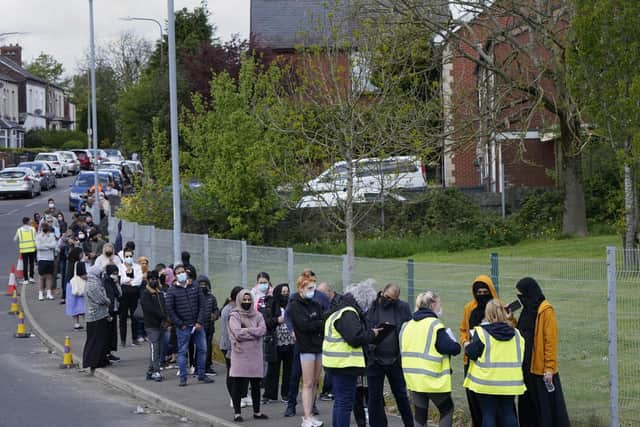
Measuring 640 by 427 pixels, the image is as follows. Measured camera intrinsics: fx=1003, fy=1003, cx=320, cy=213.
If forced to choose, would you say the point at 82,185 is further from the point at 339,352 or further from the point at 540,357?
the point at 540,357

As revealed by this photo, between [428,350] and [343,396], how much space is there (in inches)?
56.1

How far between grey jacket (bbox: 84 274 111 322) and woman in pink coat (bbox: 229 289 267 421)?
14.9ft

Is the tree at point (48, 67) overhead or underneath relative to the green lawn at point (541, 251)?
overhead

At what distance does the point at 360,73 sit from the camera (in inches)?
834

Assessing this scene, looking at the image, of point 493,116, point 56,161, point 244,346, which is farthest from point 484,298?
point 56,161

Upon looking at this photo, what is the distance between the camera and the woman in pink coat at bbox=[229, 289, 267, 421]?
12211mm

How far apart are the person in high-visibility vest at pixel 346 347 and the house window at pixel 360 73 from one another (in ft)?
36.1

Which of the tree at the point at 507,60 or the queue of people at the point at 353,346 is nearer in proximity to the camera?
the queue of people at the point at 353,346

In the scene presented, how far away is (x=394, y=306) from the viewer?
34.7 ft

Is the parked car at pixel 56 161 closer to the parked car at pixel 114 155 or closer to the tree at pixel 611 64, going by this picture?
the parked car at pixel 114 155

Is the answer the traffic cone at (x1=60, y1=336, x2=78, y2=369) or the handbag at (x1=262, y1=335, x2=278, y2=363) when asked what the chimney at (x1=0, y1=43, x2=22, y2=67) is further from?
the handbag at (x1=262, y1=335, x2=278, y2=363)

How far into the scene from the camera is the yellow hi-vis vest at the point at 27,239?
85.8 feet

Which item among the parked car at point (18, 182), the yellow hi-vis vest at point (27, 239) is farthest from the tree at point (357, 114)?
the parked car at point (18, 182)

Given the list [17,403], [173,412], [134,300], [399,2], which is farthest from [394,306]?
[399,2]
